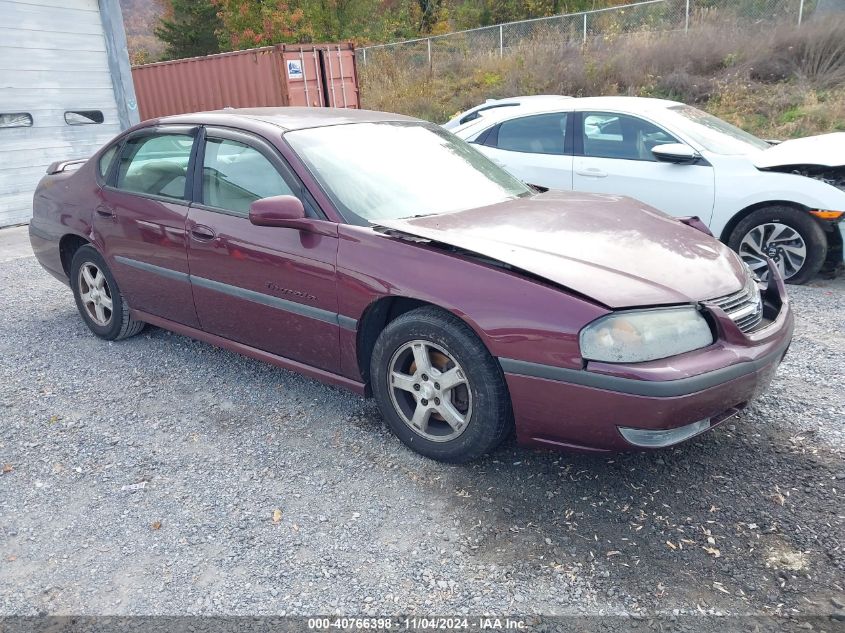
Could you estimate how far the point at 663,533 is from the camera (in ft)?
8.72

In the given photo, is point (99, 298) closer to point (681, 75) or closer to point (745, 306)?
point (745, 306)

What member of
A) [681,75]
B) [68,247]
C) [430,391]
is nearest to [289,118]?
[430,391]

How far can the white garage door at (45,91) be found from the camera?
9.50 meters

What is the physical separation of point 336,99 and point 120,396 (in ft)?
39.7

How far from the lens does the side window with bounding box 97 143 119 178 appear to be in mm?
4586

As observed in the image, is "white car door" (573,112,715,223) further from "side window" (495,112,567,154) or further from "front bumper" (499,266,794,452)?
"front bumper" (499,266,794,452)

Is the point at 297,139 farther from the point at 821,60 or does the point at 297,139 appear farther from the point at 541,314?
the point at 821,60

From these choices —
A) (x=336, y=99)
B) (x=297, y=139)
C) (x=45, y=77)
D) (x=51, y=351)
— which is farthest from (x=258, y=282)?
(x=336, y=99)

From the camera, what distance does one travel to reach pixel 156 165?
426cm

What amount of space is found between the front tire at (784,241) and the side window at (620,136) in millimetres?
1012

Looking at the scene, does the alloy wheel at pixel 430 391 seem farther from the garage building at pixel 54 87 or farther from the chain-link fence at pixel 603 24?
the chain-link fence at pixel 603 24

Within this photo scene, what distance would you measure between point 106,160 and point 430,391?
299 centimetres

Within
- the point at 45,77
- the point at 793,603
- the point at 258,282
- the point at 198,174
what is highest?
the point at 45,77

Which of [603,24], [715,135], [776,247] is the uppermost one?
[603,24]
